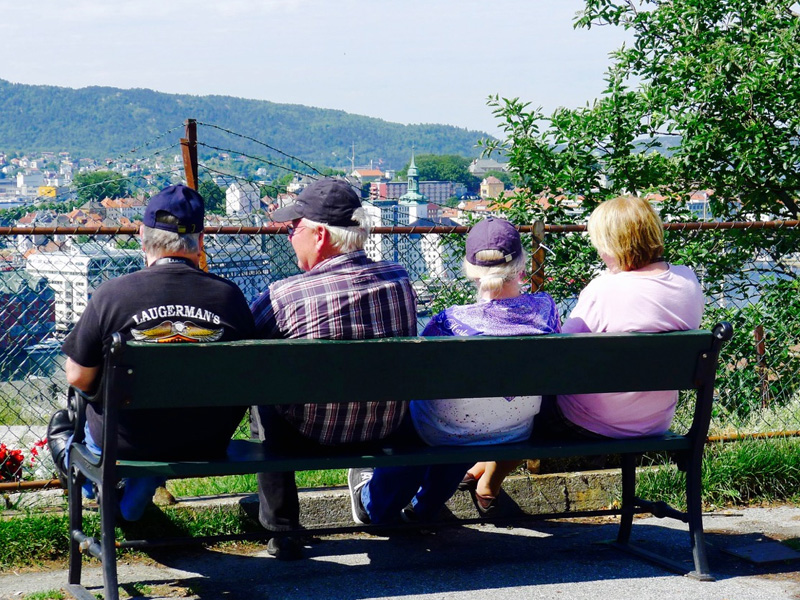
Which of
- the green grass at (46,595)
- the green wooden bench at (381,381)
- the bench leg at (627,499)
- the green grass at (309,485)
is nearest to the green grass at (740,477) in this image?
the green grass at (309,485)

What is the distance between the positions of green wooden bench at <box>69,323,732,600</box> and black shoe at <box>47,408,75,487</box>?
0.21m

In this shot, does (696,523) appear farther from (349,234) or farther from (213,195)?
(213,195)

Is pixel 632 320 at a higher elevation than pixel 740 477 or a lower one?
higher

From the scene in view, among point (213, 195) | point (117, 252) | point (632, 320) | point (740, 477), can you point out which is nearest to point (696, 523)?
point (632, 320)

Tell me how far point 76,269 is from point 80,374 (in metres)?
2.90

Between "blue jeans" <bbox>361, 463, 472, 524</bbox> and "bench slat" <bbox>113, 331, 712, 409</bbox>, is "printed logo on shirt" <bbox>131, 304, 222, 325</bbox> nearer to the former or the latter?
"bench slat" <bbox>113, 331, 712, 409</bbox>

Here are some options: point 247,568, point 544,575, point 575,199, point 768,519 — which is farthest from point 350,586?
point 575,199

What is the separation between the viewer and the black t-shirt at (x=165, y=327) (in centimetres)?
297

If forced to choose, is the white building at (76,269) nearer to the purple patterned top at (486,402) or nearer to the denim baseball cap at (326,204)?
the denim baseball cap at (326,204)

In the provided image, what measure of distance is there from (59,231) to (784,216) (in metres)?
9.47

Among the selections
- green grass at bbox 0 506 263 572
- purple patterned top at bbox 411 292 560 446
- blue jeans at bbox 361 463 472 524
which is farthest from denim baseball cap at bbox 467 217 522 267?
green grass at bbox 0 506 263 572

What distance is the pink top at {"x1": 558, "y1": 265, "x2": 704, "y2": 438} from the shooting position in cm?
348

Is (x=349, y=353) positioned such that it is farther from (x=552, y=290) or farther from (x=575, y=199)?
(x=575, y=199)

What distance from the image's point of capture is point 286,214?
3.45m
